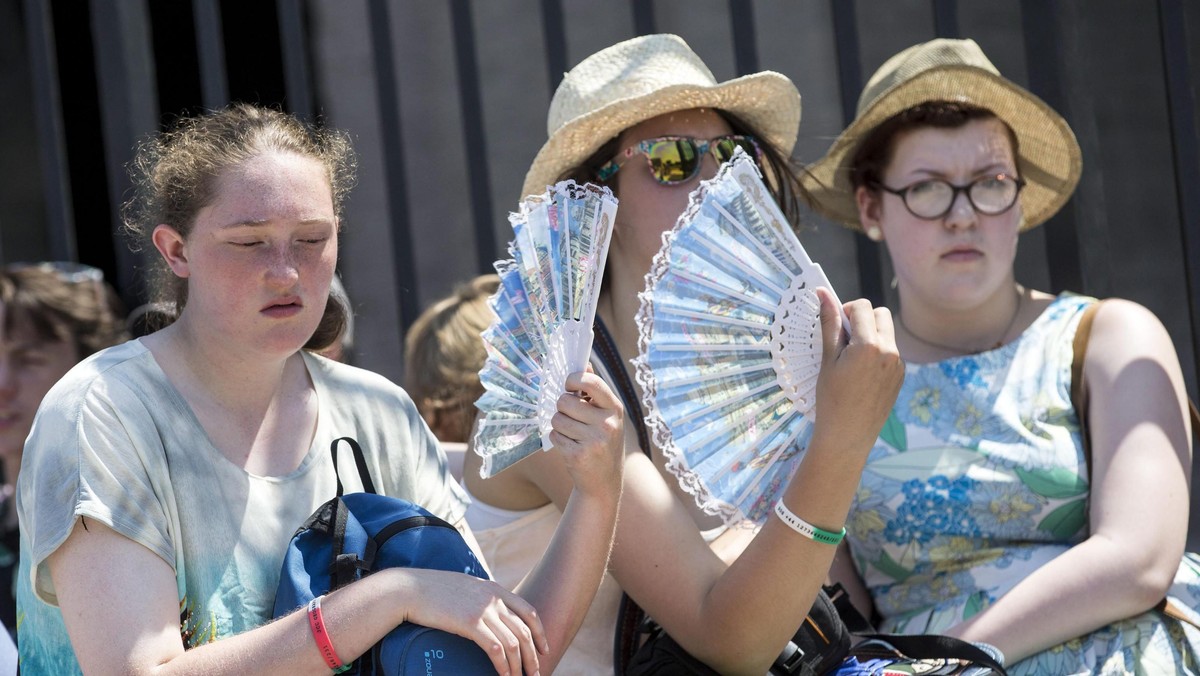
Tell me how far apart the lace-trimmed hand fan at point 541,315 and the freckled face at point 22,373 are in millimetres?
2012

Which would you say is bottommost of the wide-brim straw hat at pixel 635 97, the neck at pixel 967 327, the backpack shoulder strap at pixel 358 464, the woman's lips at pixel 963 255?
the backpack shoulder strap at pixel 358 464

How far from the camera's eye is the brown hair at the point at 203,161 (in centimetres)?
203

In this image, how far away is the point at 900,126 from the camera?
116 inches

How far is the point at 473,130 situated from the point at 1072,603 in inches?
76.2

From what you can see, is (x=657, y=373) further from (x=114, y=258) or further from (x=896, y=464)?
(x=114, y=258)

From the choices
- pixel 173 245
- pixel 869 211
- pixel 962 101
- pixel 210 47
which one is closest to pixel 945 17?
pixel 962 101

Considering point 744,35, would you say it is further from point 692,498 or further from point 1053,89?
point 692,498

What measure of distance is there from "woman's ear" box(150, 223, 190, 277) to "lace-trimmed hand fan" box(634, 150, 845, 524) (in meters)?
0.73

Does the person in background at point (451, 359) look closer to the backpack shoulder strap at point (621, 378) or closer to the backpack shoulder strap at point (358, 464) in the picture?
the backpack shoulder strap at point (621, 378)

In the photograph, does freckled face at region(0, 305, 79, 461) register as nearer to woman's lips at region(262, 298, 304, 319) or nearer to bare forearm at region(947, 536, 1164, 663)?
woman's lips at region(262, 298, 304, 319)

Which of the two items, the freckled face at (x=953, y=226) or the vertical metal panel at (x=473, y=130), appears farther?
the vertical metal panel at (x=473, y=130)

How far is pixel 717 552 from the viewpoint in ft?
7.92

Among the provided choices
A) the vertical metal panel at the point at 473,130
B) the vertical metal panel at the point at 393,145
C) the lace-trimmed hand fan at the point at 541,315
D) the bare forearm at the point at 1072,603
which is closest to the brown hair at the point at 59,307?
the vertical metal panel at the point at 393,145

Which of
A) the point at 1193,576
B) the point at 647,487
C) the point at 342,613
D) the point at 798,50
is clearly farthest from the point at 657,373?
the point at 798,50
